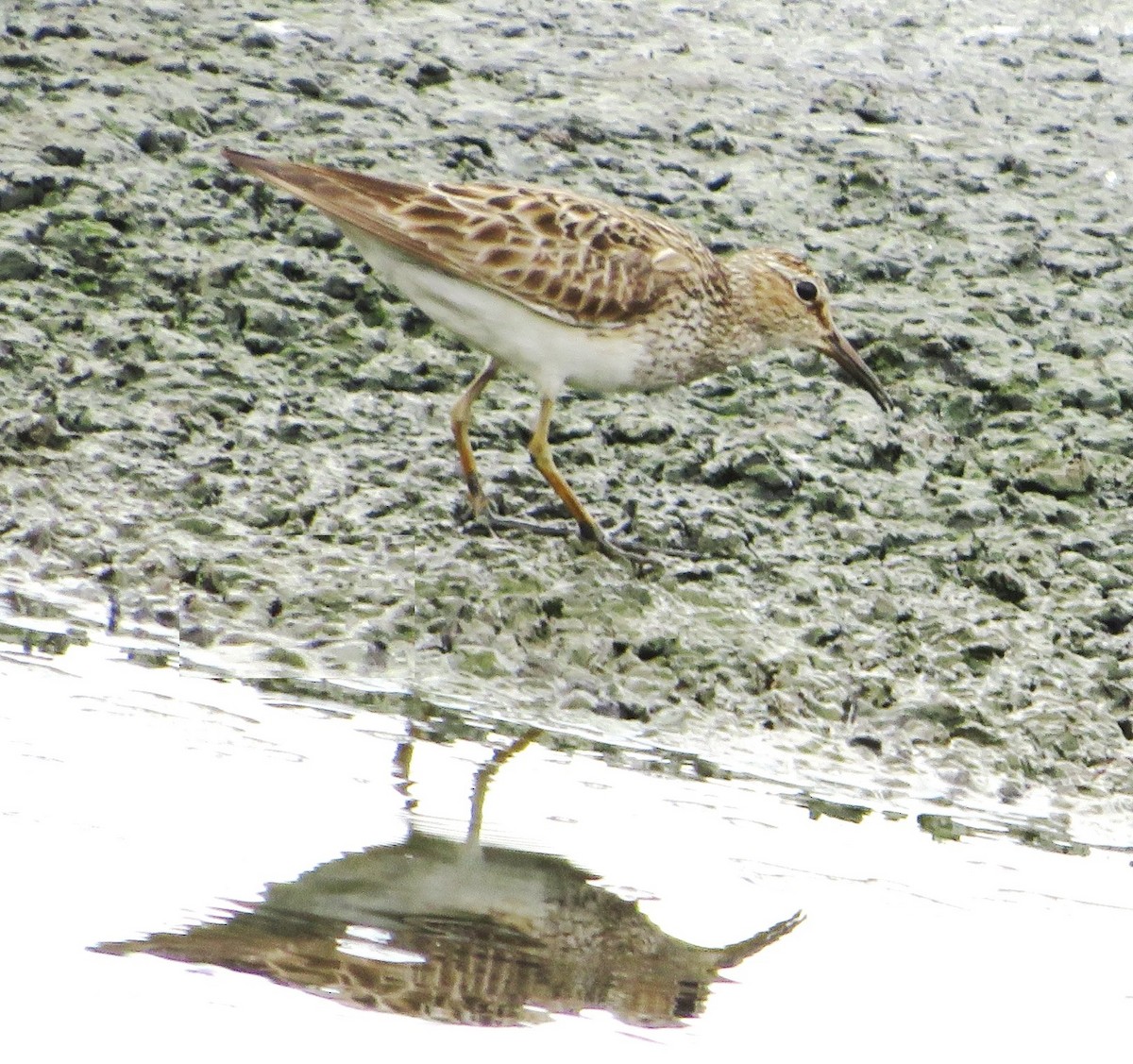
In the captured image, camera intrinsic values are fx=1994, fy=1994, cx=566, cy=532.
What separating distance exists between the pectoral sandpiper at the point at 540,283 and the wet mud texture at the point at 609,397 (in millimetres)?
308

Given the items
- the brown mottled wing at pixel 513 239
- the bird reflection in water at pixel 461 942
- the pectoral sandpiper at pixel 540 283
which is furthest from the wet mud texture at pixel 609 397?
the bird reflection in water at pixel 461 942

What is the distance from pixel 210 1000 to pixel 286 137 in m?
5.31

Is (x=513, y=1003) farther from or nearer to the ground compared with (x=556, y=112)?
nearer to the ground

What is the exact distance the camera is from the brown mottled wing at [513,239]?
6.18 meters

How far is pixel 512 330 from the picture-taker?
20.6 feet

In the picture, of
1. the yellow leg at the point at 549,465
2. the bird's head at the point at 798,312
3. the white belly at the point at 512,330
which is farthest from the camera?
the bird's head at the point at 798,312

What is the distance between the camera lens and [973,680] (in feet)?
18.4

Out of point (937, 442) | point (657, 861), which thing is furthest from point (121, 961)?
point (937, 442)

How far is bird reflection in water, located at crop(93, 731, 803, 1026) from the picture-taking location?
3.55 metres

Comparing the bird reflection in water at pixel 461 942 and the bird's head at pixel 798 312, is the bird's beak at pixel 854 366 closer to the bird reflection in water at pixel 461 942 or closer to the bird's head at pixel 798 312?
the bird's head at pixel 798 312

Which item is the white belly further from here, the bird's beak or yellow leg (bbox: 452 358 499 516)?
the bird's beak

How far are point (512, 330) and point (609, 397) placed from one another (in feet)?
2.64

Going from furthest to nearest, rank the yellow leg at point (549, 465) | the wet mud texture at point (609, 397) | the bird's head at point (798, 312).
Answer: the bird's head at point (798, 312) < the yellow leg at point (549, 465) < the wet mud texture at point (609, 397)

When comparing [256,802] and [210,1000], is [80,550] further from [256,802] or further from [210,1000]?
[210,1000]
